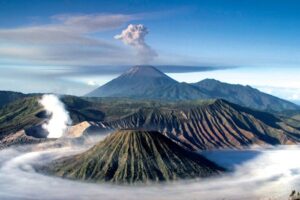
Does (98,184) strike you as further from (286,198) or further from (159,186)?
(286,198)

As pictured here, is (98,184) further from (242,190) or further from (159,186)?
(242,190)

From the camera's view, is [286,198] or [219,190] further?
[219,190]

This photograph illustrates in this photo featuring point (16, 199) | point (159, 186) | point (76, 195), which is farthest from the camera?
point (159, 186)

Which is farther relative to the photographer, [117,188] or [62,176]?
[62,176]

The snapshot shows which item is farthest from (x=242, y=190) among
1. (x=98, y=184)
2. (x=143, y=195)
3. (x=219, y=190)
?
(x=98, y=184)

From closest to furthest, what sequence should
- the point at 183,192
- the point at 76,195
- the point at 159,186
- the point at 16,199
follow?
1. the point at 16,199
2. the point at 76,195
3. the point at 183,192
4. the point at 159,186

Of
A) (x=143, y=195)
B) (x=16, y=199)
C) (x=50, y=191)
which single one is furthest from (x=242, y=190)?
(x=16, y=199)

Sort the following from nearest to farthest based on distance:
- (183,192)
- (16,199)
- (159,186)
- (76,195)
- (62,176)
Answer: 1. (16,199)
2. (76,195)
3. (183,192)
4. (159,186)
5. (62,176)

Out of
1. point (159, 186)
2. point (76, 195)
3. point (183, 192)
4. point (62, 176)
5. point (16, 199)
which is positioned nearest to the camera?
point (16, 199)
